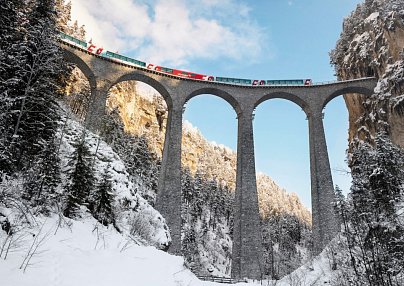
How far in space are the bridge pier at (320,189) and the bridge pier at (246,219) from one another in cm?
556

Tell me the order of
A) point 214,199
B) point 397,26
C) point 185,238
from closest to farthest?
point 397,26 → point 185,238 → point 214,199

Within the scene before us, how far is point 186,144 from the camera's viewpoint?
298 ft

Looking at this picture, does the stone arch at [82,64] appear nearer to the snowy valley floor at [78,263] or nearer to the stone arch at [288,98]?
the stone arch at [288,98]

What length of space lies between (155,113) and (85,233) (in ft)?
213

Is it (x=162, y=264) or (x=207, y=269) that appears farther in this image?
(x=207, y=269)

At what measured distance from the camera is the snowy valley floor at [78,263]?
591 centimetres

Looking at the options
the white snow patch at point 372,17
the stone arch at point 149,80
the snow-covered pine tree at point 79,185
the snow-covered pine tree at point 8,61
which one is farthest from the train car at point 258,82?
the snow-covered pine tree at point 8,61

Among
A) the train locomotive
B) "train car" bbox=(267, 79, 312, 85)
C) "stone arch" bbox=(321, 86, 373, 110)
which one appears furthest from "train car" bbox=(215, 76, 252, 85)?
"stone arch" bbox=(321, 86, 373, 110)

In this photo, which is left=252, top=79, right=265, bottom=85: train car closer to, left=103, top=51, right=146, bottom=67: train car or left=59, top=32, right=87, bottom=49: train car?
left=103, top=51, right=146, bottom=67: train car

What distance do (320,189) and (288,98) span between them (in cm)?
1178

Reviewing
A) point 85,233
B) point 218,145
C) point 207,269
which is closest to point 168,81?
point 85,233

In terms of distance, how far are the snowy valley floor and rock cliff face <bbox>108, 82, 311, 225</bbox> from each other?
144 ft

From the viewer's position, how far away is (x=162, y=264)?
9.76 metres

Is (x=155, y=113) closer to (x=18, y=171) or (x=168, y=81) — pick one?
(x=168, y=81)
